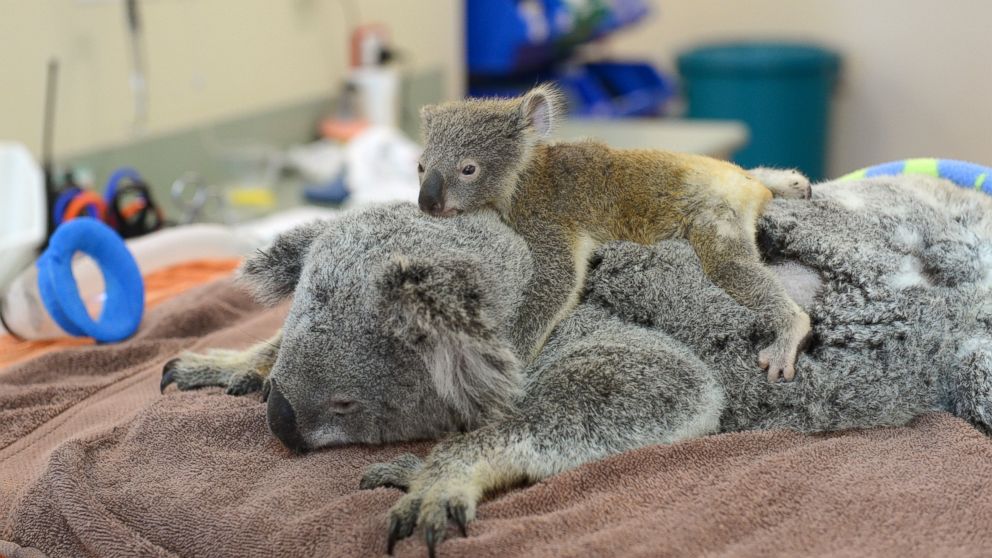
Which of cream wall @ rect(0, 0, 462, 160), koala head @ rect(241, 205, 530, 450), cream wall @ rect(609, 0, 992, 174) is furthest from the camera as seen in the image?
cream wall @ rect(609, 0, 992, 174)

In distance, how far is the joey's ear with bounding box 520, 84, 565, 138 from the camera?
1.30 m

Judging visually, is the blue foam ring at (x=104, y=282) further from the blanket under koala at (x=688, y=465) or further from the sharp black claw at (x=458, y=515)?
the sharp black claw at (x=458, y=515)

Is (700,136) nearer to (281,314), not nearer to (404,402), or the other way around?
(281,314)

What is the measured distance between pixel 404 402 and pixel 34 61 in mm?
1722

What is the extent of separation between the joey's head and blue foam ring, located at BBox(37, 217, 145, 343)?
69 cm

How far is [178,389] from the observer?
1414 mm

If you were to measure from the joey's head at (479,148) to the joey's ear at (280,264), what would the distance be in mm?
167

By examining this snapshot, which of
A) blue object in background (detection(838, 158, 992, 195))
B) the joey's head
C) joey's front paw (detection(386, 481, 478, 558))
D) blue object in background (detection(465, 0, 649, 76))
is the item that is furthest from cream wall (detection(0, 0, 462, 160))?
blue object in background (detection(838, 158, 992, 195))

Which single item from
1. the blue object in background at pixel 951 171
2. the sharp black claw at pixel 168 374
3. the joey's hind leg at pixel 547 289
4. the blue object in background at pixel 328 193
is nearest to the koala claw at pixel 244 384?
the sharp black claw at pixel 168 374

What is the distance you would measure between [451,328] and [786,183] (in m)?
0.61

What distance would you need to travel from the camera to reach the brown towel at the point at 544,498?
38.0 inches

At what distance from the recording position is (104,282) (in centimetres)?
179

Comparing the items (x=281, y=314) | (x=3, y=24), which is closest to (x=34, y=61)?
(x=3, y=24)

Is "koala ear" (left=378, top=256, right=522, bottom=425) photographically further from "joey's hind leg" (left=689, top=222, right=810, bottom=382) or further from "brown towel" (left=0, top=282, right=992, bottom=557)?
"joey's hind leg" (left=689, top=222, right=810, bottom=382)
